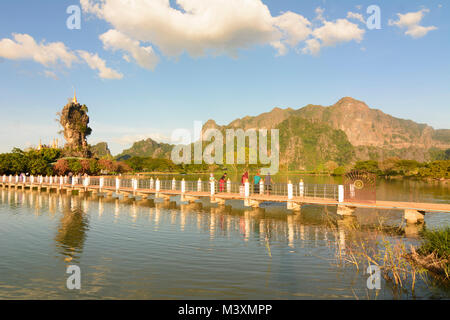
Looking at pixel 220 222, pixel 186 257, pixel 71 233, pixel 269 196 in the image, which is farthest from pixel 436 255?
pixel 71 233

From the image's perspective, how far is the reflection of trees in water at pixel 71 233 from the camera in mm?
11680

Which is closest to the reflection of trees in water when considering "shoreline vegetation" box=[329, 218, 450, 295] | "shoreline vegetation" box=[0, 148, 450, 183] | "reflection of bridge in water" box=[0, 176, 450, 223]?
"reflection of bridge in water" box=[0, 176, 450, 223]

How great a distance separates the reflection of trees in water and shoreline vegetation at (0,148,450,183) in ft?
83.0

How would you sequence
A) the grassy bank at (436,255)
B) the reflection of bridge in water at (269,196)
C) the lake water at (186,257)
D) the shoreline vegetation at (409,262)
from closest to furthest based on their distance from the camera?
the lake water at (186,257), the shoreline vegetation at (409,262), the grassy bank at (436,255), the reflection of bridge in water at (269,196)

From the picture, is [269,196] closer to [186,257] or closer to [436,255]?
[186,257]

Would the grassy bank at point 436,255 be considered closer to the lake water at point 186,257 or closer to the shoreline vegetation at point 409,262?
the shoreline vegetation at point 409,262

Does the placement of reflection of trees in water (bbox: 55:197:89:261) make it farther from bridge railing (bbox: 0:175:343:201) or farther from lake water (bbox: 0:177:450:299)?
bridge railing (bbox: 0:175:343:201)

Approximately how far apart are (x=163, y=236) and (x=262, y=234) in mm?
4774

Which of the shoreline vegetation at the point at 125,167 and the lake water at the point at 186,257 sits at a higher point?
the shoreline vegetation at the point at 125,167

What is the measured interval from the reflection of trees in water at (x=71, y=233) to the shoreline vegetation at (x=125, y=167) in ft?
83.0

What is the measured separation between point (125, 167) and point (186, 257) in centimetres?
9346

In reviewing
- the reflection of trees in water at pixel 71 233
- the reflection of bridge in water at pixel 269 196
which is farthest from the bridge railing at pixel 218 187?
the reflection of trees in water at pixel 71 233

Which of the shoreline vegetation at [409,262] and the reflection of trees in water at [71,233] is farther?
the reflection of trees in water at [71,233]

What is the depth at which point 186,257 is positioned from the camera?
35.6 ft
